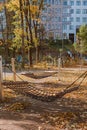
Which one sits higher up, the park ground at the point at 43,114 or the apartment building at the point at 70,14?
the park ground at the point at 43,114

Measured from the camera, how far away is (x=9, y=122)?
8555mm

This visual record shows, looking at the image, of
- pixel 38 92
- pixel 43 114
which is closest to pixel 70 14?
pixel 38 92

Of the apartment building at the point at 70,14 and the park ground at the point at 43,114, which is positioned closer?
the park ground at the point at 43,114

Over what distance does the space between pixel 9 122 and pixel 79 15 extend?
102938 millimetres

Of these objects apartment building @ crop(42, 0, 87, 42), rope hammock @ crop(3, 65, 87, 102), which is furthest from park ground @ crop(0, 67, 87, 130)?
apartment building @ crop(42, 0, 87, 42)

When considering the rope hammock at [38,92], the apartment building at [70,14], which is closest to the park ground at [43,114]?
the rope hammock at [38,92]

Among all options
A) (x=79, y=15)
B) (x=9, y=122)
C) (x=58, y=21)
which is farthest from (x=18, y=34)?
(x=79, y=15)

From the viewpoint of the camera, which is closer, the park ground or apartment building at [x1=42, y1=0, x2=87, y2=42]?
the park ground

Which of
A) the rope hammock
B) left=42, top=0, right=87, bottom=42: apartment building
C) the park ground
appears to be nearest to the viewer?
the park ground

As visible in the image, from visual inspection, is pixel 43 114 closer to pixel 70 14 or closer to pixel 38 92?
pixel 38 92

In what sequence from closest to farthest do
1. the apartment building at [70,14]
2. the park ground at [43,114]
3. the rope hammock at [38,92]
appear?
the park ground at [43,114], the rope hammock at [38,92], the apartment building at [70,14]

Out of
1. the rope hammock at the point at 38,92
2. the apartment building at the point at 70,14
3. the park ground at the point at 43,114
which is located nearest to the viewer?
the park ground at the point at 43,114

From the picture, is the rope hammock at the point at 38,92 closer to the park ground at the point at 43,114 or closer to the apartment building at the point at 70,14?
the park ground at the point at 43,114

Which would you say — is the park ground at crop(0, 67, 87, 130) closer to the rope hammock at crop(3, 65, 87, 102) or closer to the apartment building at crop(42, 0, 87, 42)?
the rope hammock at crop(3, 65, 87, 102)
